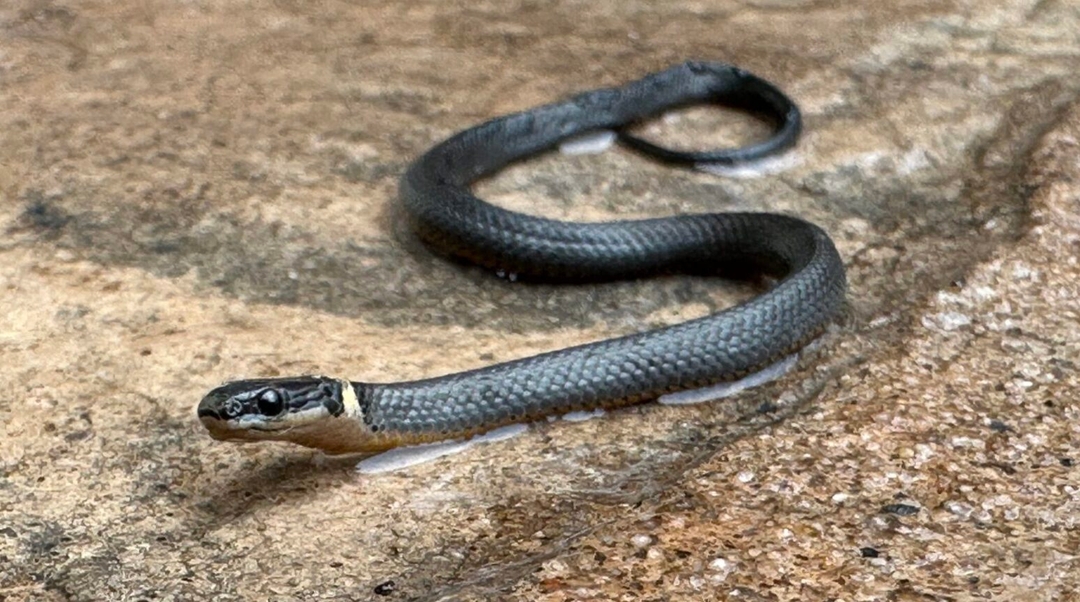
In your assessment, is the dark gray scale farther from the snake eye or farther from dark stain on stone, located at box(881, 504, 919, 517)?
dark stain on stone, located at box(881, 504, 919, 517)

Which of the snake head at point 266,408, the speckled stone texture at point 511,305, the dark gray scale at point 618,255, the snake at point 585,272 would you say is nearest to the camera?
the speckled stone texture at point 511,305

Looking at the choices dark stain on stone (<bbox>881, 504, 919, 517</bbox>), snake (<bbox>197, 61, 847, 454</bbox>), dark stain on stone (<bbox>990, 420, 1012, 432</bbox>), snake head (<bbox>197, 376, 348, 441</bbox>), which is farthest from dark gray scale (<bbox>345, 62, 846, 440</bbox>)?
dark stain on stone (<bbox>881, 504, 919, 517</bbox>)

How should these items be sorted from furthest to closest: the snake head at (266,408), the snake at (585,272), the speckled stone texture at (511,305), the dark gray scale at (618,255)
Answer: the dark gray scale at (618,255) → the snake at (585,272) → the snake head at (266,408) → the speckled stone texture at (511,305)

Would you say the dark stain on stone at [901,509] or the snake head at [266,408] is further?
the snake head at [266,408]

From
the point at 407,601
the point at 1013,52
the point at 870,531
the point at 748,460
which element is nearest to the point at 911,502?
the point at 870,531

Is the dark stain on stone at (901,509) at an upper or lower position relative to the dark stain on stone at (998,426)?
lower

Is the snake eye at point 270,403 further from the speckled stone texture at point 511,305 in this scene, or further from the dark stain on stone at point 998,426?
the dark stain on stone at point 998,426

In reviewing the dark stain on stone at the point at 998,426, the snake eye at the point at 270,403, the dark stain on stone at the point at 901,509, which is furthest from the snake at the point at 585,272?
the dark stain on stone at the point at 901,509
